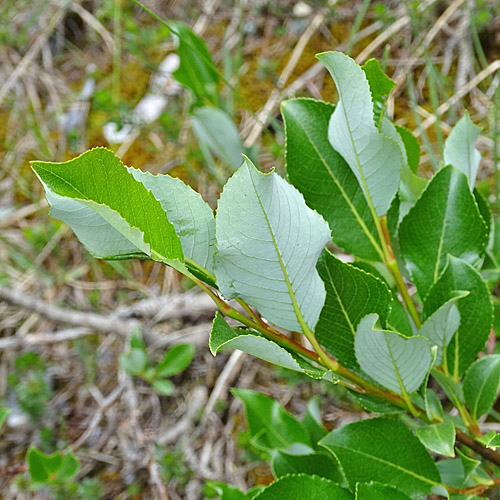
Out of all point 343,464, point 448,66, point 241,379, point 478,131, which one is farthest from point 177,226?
point 448,66

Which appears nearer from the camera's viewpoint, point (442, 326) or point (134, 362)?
point (442, 326)

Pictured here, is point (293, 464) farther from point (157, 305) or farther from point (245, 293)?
point (157, 305)

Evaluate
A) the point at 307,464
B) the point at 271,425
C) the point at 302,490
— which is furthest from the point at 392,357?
the point at 271,425

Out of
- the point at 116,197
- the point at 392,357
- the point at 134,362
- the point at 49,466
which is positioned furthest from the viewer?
the point at 134,362

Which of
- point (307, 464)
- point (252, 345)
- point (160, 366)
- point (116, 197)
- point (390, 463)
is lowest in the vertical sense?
point (160, 366)

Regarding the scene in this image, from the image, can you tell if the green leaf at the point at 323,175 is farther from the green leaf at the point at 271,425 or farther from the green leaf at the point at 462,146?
the green leaf at the point at 271,425

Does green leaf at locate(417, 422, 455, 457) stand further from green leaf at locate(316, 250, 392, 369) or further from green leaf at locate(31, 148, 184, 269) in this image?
green leaf at locate(31, 148, 184, 269)

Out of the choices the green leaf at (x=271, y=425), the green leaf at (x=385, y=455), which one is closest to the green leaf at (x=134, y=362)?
the green leaf at (x=271, y=425)

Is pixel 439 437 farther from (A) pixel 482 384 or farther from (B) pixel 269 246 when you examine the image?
(B) pixel 269 246

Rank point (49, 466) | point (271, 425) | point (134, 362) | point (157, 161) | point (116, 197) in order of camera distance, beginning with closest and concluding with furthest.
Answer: point (116, 197) < point (271, 425) < point (49, 466) < point (134, 362) < point (157, 161)
